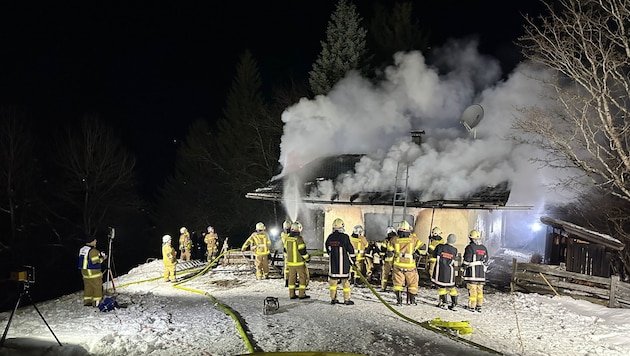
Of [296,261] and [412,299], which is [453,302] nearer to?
[412,299]

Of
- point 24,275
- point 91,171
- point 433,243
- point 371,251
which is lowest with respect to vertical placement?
point 371,251

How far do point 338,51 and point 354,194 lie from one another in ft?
51.4

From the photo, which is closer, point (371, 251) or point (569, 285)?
point (569, 285)

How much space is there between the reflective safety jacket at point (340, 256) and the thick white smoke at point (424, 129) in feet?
24.7

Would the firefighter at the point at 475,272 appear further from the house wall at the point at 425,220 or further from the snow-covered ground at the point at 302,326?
the house wall at the point at 425,220

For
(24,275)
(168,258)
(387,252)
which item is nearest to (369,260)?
(387,252)

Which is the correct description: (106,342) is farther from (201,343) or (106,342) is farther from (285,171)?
(285,171)

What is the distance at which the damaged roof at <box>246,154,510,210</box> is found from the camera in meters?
16.2

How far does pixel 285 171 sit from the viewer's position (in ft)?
68.8

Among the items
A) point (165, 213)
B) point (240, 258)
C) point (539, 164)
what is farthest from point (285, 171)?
point (165, 213)

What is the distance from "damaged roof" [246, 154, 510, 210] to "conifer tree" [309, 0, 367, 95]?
1085cm

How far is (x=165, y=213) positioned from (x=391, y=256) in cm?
3356

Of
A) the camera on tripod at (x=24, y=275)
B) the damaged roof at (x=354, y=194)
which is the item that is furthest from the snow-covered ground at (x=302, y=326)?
the damaged roof at (x=354, y=194)

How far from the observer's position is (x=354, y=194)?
18.5 metres
